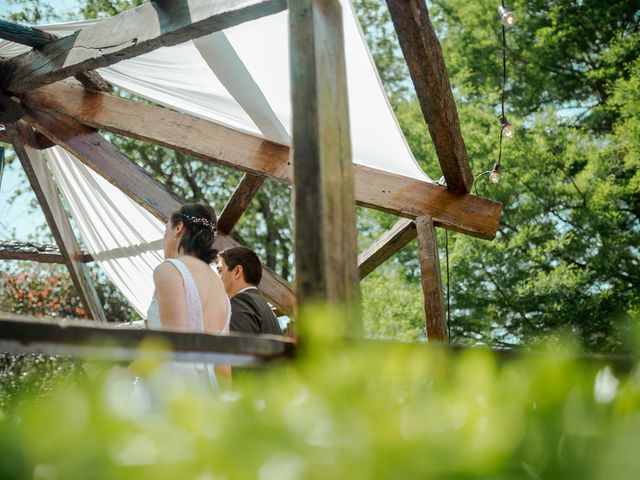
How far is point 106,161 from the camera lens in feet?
12.5

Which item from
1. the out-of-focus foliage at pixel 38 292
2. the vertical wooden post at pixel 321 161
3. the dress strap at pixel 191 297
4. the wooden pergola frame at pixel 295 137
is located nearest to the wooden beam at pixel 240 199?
the wooden pergola frame at pixel 295 137

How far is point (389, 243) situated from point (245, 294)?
56.2 inches

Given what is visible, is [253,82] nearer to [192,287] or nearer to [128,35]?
[128,35]

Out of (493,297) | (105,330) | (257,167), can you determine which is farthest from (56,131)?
(493,297)

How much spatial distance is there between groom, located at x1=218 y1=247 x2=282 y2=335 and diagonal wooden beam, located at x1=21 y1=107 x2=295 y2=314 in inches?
35.3

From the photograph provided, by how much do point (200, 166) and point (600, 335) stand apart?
23.6ft

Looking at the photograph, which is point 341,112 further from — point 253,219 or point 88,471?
point 253,219

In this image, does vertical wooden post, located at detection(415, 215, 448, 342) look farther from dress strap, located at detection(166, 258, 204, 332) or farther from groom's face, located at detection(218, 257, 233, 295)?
dress strap, located at detection(166, 258, 204, 332)

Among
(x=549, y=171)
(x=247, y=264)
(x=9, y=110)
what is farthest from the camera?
(x=549, y=171)

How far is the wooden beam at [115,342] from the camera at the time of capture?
36.3 inches

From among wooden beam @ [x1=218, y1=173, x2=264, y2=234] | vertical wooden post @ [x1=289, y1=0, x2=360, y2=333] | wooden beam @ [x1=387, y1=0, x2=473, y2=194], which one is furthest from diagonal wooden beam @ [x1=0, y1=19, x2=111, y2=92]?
vertical wooden post @ [x1=289, y1=0, x2=360, y2=333]

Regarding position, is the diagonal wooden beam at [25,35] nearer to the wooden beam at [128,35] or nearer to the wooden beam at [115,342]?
the wooden beam at [128,35]

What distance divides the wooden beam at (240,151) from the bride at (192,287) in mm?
1069

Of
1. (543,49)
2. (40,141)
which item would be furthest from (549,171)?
(40,141)
